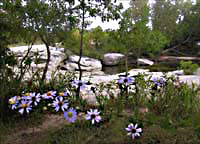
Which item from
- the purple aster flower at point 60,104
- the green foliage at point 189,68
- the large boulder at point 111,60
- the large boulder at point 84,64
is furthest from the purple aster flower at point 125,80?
the large boulder at point 111,60

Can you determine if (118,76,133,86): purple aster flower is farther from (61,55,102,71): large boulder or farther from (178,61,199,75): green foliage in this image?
(61,55,102,71): large boulder

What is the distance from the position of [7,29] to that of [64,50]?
8.71 m

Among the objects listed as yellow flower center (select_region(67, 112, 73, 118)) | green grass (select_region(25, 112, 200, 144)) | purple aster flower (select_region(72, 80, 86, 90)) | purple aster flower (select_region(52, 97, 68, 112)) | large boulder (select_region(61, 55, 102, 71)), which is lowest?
green grass (select_region(25, 112, 200, 144))

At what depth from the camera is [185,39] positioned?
22.6m

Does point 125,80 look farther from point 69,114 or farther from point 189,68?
point 189,68

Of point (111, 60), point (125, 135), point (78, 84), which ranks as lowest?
point (125, 135)

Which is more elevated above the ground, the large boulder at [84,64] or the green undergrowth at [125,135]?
the large boulder at [84,64]

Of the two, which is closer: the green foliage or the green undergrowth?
the green undergrowth

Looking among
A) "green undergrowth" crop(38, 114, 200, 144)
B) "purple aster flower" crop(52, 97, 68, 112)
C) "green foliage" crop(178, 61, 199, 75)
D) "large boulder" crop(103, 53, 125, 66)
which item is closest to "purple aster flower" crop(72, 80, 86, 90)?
"green undergrowth" crop(38, 114, 200, 144)

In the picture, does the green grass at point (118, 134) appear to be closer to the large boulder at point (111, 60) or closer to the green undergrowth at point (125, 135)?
the green undergrowth at point (125, 135)

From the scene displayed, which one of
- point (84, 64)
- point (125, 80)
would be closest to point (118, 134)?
point (125, 80)

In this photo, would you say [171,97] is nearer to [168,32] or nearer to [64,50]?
[64,50]

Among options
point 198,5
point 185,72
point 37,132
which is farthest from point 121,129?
point 198,5

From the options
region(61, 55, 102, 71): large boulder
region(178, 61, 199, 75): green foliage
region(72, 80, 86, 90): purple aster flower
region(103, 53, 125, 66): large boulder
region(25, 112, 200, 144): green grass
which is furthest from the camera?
region(103, 53, 125, 66): large boulder
